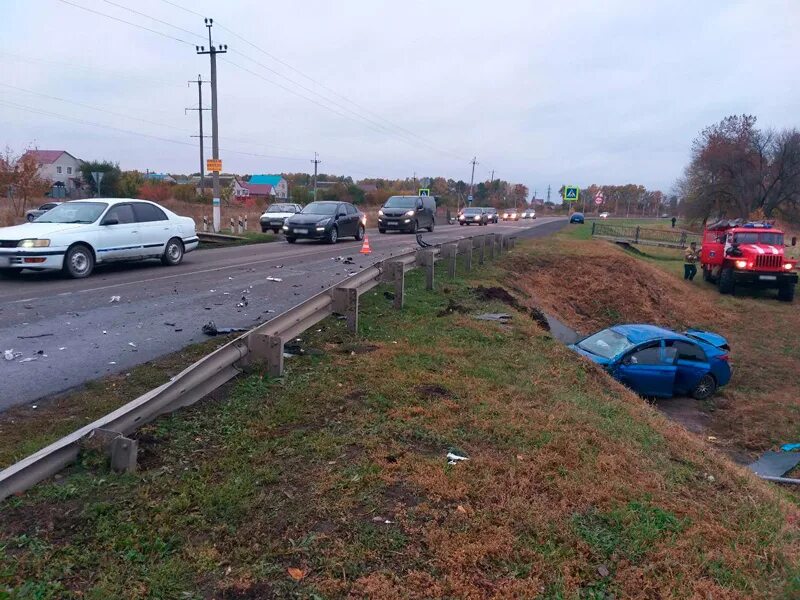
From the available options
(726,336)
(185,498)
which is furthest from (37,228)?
(726,336)

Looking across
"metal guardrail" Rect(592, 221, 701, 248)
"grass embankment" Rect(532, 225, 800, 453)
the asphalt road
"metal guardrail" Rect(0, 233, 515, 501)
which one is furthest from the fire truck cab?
"metal guardrail" Rect(0, 233, 515, 501)

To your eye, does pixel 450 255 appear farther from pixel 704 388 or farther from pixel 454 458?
pixel 454 458

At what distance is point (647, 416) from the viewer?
22.9ft

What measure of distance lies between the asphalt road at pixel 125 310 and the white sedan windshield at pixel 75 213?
3.82 ft

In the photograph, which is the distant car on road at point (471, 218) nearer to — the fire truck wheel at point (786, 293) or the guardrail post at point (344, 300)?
the fire truck wheel at point (786, 293)

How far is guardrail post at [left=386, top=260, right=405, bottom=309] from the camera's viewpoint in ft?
31.4

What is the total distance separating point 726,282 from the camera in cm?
2736

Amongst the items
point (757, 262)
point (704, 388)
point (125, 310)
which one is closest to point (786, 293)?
point (757, 262)

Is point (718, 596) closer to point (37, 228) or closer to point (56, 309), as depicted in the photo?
point (56, 309)

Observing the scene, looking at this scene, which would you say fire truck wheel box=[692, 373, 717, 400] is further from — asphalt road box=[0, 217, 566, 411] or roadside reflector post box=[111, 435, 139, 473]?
roadside reflector post box=[111, 435, 139, 473]

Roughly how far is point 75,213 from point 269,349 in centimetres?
963

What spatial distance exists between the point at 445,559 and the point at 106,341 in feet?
18.7

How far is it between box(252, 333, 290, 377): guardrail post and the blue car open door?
8.64 metres

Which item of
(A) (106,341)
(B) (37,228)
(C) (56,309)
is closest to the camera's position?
(A) (106,341)
